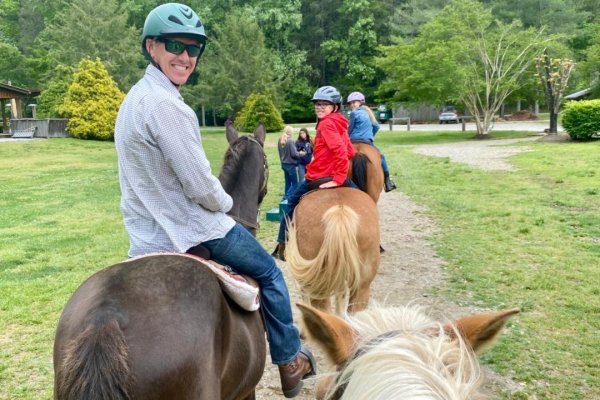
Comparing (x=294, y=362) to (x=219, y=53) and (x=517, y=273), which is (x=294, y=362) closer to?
(x=517, y=273)

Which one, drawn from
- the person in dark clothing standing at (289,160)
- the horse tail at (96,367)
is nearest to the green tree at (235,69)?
the person in dark clothing standing at (289,160)

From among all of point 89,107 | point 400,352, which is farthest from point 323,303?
point 89,107

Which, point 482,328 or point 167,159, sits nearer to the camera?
point 482,328

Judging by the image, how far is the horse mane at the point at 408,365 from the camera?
1.28 metres

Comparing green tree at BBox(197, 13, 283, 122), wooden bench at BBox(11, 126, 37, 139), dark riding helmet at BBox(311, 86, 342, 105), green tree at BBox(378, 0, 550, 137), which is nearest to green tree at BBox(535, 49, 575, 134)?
green tree at BBox(378, 0, 550, 137)

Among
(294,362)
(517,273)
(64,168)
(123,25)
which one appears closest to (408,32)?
(123,25)

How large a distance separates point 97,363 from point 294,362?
5.62 feet

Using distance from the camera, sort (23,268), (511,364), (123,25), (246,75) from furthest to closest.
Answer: (123,25)
(246,75)
(23,268)
(511,364)

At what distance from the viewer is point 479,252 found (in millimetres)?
7723

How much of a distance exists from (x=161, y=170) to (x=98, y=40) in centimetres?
4701

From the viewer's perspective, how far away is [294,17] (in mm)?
48188

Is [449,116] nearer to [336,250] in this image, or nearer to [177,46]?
[336,250]

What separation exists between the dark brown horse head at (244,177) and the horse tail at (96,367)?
5.43ft

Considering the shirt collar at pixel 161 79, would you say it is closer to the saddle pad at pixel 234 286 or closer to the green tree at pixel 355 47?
the saddle pad at pixel 234 286
